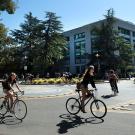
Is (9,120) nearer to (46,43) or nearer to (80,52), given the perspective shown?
(46,43)

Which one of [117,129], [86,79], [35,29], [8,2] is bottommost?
[117,129]

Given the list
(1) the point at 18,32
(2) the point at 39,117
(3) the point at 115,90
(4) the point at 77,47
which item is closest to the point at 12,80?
(2) the point at 39,117

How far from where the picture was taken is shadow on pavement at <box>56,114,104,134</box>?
10.5 m

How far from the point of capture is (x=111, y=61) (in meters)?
75.6

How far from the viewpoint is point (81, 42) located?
102312 millimetres

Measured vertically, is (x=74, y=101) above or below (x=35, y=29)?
below

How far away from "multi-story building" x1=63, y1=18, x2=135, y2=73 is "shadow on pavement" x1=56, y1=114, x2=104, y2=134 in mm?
85656

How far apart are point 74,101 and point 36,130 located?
11.7ft

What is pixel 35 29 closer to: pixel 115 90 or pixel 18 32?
pixel 18 32

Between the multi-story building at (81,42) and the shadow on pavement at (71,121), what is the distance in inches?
3372

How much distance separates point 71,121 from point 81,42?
299 ft

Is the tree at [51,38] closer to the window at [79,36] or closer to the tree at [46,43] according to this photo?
the tree at [46,43]

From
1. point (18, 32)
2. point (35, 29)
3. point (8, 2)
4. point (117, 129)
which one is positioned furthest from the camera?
point (18, 32)

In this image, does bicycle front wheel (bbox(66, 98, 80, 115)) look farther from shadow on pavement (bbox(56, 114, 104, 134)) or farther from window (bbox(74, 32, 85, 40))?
window (bbox(74, 32, 85, 40))
